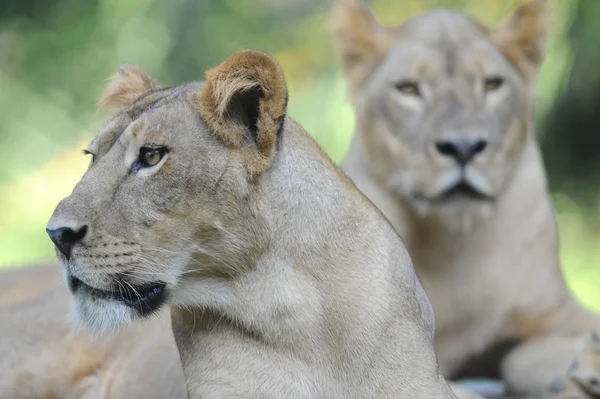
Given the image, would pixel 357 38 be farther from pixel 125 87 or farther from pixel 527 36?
pixel 125 87

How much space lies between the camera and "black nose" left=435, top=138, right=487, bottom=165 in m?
3.23

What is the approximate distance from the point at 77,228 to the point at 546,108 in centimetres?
461

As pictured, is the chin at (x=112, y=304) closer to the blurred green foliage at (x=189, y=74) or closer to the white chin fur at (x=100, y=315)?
the white chin fur at (x=100, y=315)

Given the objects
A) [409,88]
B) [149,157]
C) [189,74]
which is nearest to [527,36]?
[409,88]

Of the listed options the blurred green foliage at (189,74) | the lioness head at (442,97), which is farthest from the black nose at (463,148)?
→ the blurred green foliage at (189,74)

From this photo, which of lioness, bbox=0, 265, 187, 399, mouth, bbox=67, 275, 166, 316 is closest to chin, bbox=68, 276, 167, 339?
mouth, bbox=67, 275, 166, 316

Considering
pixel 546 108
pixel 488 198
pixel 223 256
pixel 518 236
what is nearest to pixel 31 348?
pixel 223 256

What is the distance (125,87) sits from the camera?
2291 mm

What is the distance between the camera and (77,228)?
6.09 feet

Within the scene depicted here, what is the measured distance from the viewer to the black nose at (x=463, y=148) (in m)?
3.23

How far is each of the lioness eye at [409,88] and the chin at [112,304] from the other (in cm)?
176

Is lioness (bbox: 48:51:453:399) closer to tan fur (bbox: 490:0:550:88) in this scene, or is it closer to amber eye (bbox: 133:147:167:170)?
amber eye (bbox: 133:147:167:170)

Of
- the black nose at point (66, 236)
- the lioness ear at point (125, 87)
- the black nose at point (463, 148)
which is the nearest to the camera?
the black nose at point (66, 236)

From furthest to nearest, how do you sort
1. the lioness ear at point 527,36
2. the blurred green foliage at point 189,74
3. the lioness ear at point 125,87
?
1. the blurred green foliage at point 189,74
2. the lioness ear at point 527,36
3. the lioness ear at point 125,87
